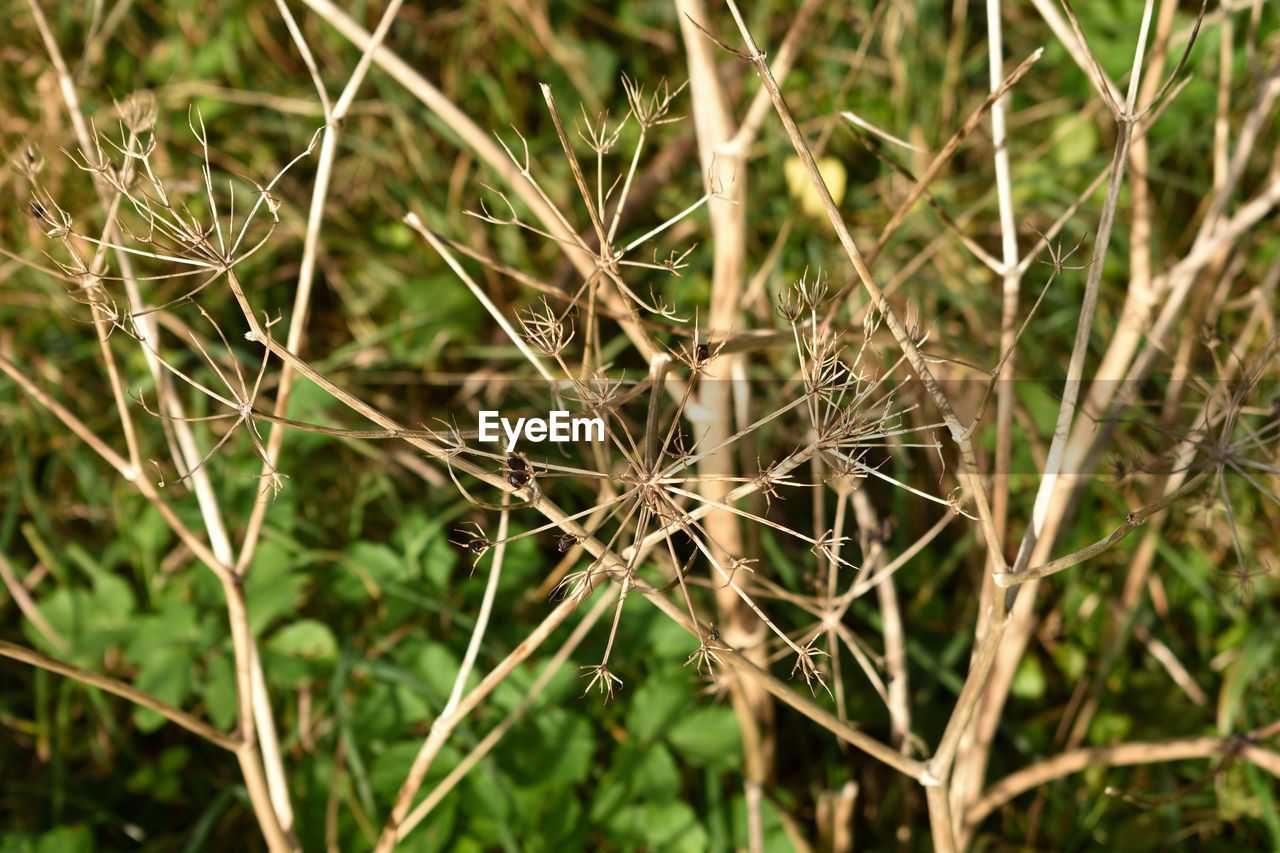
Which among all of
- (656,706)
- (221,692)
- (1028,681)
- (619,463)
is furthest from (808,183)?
(221,692)

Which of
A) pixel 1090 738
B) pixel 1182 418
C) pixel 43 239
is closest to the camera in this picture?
pixel 1182 418

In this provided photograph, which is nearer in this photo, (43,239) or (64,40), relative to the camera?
(43,239)

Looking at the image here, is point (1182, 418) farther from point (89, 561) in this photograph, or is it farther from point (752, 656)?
point (89, 561)

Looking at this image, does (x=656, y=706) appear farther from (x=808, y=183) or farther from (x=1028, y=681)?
(x=808, y=183)

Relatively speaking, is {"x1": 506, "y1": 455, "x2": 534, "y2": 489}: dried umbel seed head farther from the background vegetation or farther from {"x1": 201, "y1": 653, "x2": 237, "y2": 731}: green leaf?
{"x1": 201, "y1": 653, "x2": 237, "y2": 731}: green leaf

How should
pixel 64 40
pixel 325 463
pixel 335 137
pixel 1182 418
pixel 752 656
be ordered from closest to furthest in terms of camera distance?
pixel 335 137 → pixel 752 656 → pixel 1182 418 → pixel 325 463 → pixel 64 40

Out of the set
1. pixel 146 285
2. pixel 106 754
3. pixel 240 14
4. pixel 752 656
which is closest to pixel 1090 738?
pixel 752 656

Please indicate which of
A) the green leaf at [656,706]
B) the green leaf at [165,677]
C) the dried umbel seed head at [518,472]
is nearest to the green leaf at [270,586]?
the green leaf at [165,677]

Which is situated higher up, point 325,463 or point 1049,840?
A: point 325,463
